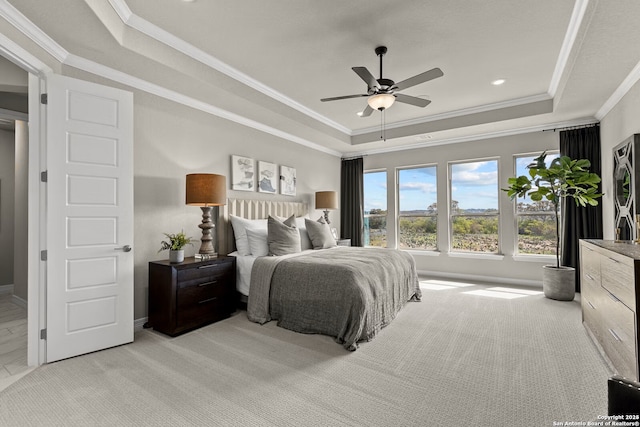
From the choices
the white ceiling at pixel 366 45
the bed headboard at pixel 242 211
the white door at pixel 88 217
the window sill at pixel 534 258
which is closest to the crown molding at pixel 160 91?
the white ceiling at pixel 366 45

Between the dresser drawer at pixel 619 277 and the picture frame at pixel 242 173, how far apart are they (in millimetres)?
4043

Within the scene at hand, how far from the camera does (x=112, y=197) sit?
279 cm

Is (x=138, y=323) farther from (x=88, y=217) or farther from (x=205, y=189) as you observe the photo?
(x=205, y=189)

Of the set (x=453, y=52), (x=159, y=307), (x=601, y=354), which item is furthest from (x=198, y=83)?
(x=601, y=354)

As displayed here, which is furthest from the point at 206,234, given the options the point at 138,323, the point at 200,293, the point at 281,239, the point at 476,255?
the point at 476,255

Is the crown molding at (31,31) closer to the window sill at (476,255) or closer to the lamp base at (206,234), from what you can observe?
the lamp base at (206,234)

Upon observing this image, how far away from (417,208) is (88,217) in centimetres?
533

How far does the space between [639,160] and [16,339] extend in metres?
6.36

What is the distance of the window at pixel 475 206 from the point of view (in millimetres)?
5430

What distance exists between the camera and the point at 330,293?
117 inches

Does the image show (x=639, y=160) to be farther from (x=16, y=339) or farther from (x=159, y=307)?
(x=16, y=339)

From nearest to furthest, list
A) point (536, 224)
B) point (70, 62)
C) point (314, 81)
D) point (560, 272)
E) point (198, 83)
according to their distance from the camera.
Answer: point (70, 62), point (198, 83), point (314, 81), point (560, 272), point (536, 224)

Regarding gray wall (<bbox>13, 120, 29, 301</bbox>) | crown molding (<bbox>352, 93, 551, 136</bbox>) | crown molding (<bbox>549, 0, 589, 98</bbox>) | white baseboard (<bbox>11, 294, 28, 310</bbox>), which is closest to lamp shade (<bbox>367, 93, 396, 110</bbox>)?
crown molding (<bbox>549, 0, 589, 98</bbox>)

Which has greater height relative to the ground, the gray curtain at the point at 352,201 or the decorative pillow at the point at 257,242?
the gray curtain at the point at 352,201
